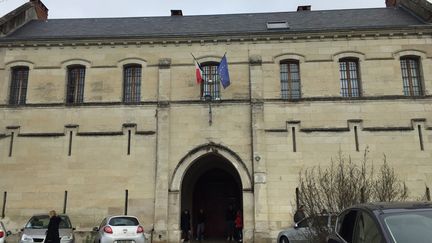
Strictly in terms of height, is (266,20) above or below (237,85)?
above

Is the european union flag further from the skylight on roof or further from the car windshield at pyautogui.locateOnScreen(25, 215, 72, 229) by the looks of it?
the car windshield at pyautogui.locateOnScreen(25, 215, 72, 229)

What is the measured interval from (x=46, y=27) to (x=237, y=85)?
1122 cm

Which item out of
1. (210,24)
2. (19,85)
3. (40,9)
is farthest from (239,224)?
(40,9)

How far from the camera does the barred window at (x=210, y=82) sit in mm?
19281

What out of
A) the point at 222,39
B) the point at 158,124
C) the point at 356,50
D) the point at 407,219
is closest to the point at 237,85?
the point at 222,39

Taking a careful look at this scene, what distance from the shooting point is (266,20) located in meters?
23.0

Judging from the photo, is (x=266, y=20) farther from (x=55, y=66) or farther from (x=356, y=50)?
(x=55, y=66)

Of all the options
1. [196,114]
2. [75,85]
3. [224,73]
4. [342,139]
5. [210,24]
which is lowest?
[342,139]

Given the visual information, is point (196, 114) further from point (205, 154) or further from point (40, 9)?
point (40, 9)

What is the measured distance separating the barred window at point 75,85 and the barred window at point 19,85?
6.60 feet

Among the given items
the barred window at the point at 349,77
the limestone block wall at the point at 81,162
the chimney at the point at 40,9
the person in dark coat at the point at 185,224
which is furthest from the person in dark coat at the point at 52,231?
the chimney at the point at 40,9

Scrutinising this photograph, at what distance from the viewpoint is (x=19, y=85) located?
20.0 meters

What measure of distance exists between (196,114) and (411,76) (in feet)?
31.6

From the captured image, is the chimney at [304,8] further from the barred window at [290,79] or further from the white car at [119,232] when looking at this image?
the white car at [119,232]
